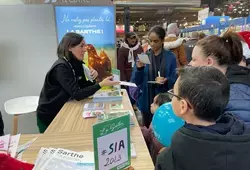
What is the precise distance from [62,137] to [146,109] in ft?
3.80

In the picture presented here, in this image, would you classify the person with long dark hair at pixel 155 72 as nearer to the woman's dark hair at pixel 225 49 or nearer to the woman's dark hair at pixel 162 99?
the woman's dark hair at pixel 162 99

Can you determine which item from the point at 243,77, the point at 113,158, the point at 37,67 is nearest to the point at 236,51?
the point at 243,77

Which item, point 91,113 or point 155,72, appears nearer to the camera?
point 91,113

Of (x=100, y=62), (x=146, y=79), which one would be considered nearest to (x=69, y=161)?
(x=146, y=79)

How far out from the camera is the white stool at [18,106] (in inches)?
101

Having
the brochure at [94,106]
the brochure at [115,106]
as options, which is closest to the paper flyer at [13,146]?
the brochure at [94,106]

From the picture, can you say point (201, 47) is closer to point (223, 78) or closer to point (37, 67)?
point (223, 78)

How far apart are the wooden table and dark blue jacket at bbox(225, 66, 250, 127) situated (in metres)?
0.46

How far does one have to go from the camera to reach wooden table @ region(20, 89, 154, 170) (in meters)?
1.12

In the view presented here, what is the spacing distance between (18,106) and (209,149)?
2555mm

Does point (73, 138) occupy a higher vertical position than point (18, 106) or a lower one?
higher

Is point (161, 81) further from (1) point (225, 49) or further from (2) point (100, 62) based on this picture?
(2) point (100, 62)

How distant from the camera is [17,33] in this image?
2990mm

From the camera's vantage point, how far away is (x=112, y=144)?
0.79 m
